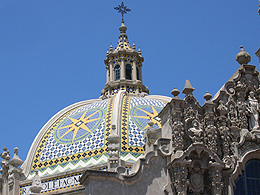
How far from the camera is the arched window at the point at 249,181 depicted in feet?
77.8

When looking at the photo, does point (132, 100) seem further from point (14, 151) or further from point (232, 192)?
point (232, 192)

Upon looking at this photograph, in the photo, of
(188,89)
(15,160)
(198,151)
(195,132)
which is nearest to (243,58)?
(188,89)

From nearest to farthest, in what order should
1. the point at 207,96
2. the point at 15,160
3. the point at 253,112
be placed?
the point at 207,96 < the point at 253,112 < the point at 15,160

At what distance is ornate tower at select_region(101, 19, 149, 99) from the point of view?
43.4 metres

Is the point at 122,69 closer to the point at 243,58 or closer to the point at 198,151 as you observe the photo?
the point at 243,58

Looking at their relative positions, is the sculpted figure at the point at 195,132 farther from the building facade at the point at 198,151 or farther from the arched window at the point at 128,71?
the arched window at the point at 128,71

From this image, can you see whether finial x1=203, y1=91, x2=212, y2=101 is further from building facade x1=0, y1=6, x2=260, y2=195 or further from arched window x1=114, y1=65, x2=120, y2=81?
arched window x1=114, y1=65, x2=120, y2=81

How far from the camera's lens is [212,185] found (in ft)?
76.0

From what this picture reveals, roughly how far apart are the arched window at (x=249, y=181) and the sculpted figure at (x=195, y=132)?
203 cm

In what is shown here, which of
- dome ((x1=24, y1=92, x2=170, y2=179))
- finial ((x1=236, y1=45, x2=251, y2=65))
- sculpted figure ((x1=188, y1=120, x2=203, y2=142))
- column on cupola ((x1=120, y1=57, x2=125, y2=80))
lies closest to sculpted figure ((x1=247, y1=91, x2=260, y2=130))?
finial ((x1=236, y1=45, x2=251, y2=65))

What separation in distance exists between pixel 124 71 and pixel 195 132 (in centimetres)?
2103

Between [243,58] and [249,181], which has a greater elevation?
[243,58]

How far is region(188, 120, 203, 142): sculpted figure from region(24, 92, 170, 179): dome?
10.2 m

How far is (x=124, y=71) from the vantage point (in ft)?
146
